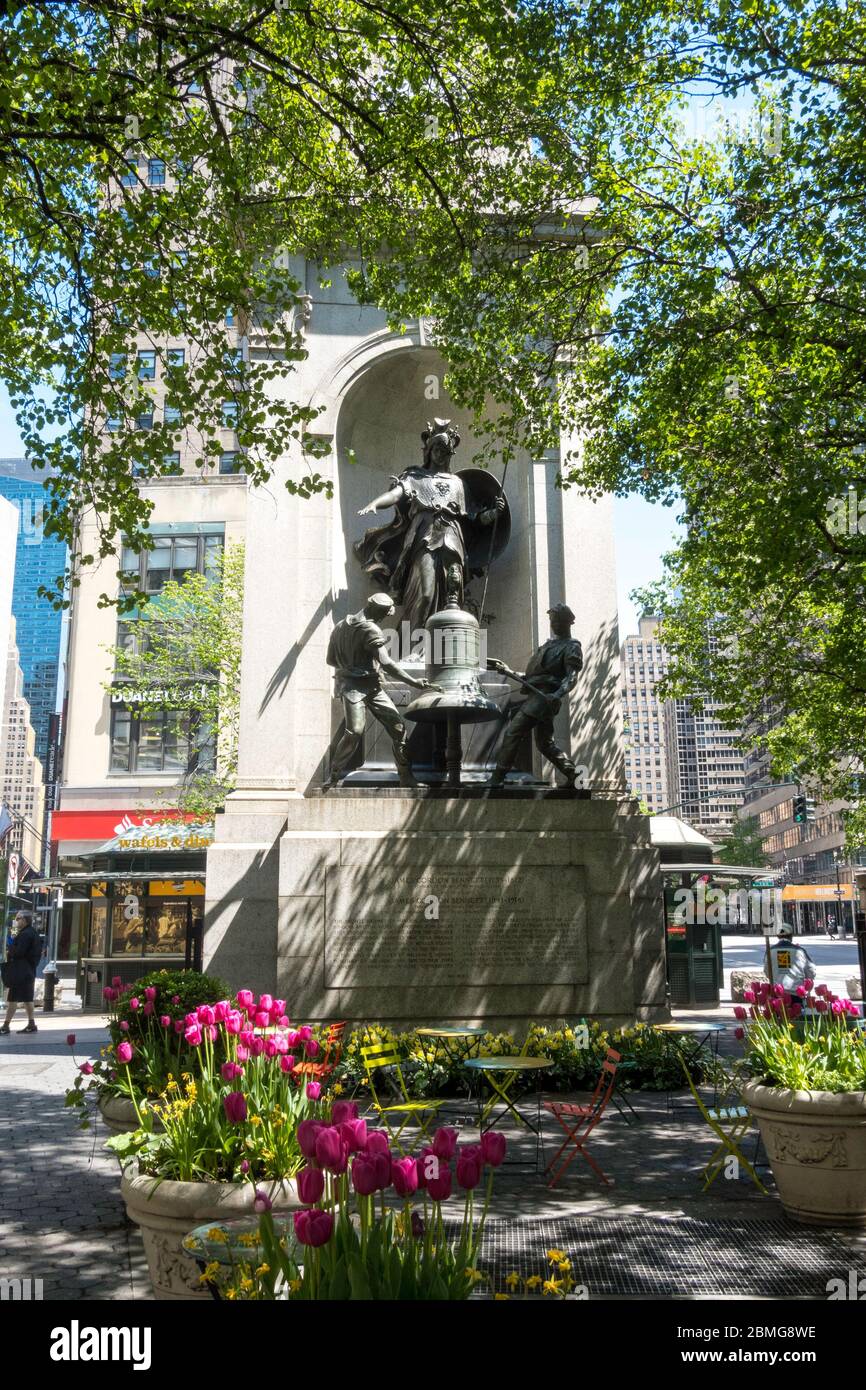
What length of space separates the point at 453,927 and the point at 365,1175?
9820 millimetres

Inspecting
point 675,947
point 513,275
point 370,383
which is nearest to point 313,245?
point 513,275

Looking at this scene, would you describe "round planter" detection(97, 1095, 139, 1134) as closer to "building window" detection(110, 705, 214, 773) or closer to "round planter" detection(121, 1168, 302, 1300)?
"round planter" detection(121, 1168, 302, 1300)

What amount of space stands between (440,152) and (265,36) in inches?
92.0

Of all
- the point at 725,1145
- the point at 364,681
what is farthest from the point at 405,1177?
the point at 364,681

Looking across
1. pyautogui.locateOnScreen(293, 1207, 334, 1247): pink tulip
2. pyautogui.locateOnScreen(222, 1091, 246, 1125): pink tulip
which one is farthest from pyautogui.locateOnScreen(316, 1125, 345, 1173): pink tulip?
pyautogui.locateOnScreen(222, 1091, 246, 1125): pink tulip

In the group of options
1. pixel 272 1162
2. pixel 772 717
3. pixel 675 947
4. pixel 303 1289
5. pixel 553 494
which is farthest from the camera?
pixel 675 947

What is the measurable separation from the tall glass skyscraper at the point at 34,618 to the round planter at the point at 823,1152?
420ft

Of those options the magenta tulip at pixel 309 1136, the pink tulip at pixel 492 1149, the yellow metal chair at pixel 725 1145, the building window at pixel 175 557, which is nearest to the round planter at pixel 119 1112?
the yellow metal chair at pixel 725 1145

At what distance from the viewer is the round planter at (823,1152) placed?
22.3 ft

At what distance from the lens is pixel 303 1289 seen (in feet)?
10.2

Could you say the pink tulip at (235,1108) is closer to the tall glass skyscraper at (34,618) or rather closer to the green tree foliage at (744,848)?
the green tree foliage at (744,848)

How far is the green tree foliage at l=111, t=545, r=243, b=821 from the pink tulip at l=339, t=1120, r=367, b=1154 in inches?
1246

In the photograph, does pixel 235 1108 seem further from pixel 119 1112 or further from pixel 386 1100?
pixel 386 1100

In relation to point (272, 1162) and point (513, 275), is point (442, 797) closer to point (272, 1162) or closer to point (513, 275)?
point (513, 275)
